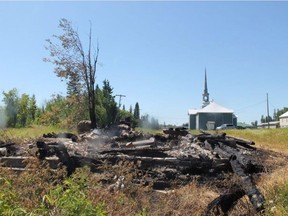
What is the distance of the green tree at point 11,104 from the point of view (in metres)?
49.1

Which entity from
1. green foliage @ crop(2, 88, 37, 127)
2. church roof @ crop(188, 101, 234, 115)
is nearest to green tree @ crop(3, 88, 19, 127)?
green foliage @ crop(2, 88, 37, 127)

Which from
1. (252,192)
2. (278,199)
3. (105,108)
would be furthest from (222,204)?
(105,108)

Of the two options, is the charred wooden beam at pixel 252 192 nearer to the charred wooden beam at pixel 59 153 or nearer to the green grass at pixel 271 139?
the charred wooden beam at pixel 59 153

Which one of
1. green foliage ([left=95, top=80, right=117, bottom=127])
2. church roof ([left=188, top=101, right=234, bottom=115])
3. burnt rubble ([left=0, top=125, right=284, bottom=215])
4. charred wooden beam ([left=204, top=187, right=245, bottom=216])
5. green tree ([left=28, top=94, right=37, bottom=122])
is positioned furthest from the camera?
church roof ([left=188, top=101, right=234, bottom=115])

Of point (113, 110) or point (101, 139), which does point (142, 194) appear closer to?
point (101, 139)

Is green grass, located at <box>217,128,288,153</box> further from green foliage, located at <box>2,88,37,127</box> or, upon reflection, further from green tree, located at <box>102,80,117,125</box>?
green foliage, located at <box>2,88,37,127</box>

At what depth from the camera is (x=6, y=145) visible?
37.7 feet

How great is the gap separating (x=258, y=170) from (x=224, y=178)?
117cm

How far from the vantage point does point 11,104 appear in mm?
52031

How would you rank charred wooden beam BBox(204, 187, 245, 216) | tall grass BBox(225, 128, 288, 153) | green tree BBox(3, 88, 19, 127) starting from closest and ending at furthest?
1. charred wooden beam BBox(204, 187, 245, 216)
2. tall grass BBox(225, 128, 288, 153)
3. green tree BBox(3, 88, 19, 127)

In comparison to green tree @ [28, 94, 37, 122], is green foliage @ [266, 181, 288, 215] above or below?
below

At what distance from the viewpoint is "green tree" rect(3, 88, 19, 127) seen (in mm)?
49078

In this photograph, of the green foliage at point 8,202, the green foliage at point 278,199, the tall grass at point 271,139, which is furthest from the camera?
the tall grass at point 271,139

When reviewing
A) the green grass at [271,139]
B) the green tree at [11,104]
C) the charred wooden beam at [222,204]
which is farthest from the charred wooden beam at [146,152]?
the green tree at [11,104]
